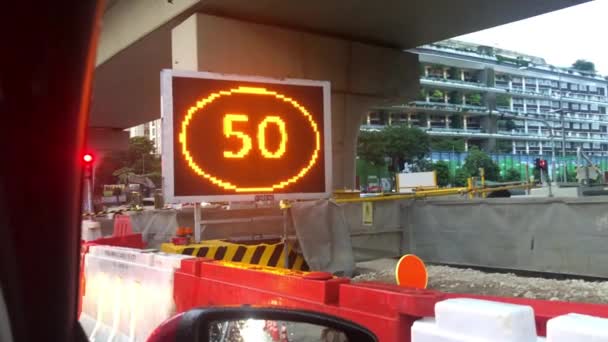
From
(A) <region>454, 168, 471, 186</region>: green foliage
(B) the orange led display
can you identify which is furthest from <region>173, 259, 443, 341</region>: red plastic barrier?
Result: (A) <region>454, 168, 471, 186</region>: green foliage

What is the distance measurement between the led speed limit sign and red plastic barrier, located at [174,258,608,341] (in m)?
2.97

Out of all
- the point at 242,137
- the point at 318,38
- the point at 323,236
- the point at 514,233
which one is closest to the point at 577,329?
the point at 242,137

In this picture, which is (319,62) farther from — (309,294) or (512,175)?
(512,175)

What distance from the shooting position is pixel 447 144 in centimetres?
7888

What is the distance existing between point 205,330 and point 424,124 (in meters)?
85.6

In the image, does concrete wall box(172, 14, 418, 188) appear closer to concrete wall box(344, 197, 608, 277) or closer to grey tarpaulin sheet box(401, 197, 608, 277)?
concrete wall box(344, 197, 608, 277)

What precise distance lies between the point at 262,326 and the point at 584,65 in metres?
124

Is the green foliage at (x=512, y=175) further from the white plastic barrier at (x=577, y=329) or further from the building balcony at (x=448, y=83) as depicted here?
the white plastic barrier at (x=577, y=329)

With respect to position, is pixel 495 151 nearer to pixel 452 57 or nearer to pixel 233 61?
pixel 452 57

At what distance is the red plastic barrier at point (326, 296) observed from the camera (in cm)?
237

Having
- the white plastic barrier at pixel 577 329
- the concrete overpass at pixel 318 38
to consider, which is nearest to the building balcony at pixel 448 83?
the concrete overpass at pixel 318 38

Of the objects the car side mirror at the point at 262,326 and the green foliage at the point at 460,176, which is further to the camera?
the green foliage at the point at 460,176

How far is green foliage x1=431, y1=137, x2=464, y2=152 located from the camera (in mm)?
76750

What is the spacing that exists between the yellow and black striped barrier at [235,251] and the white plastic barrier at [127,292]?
43.6 inches
